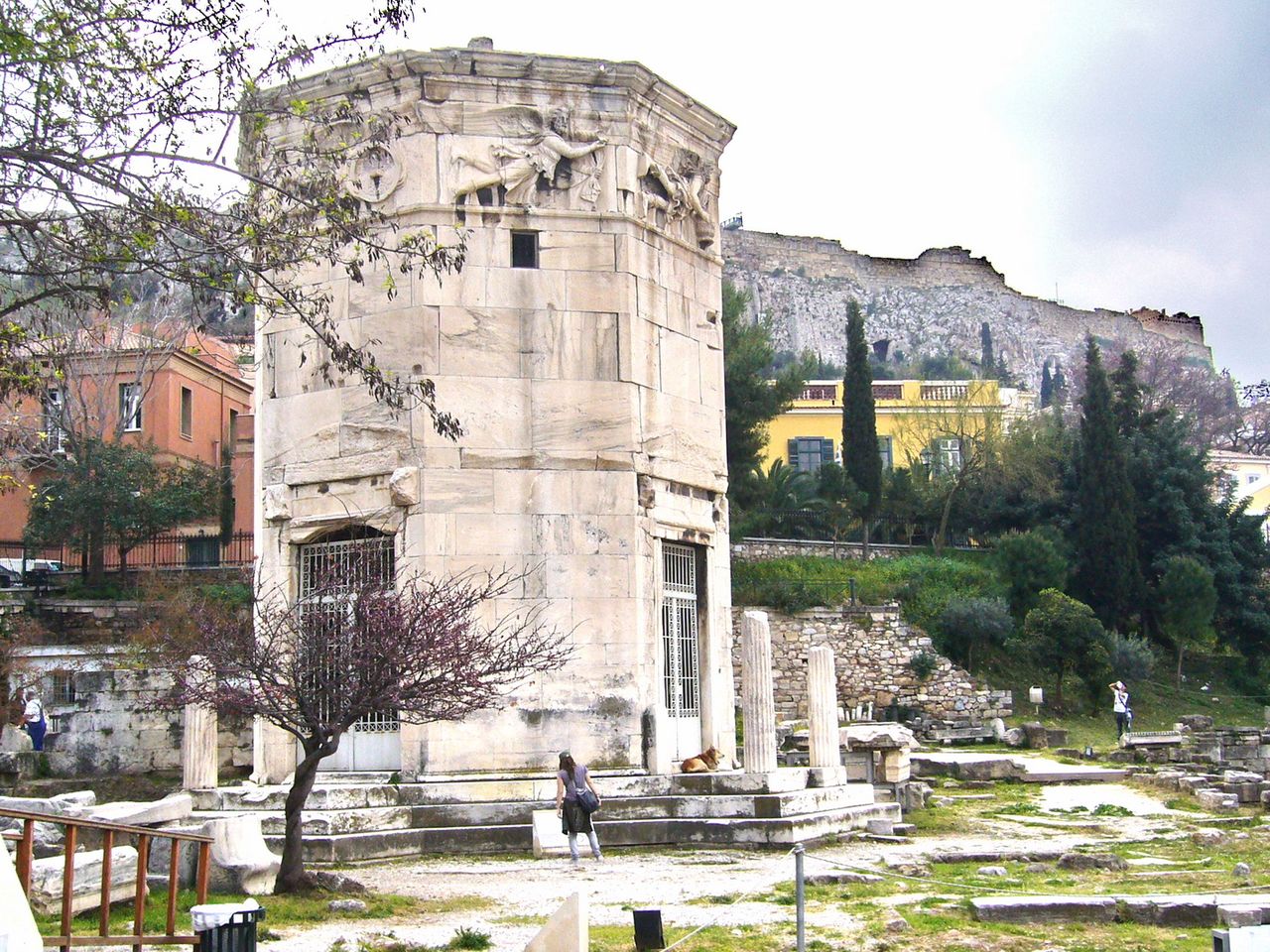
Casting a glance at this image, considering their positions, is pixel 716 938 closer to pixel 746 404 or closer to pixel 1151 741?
pixel 1151 741

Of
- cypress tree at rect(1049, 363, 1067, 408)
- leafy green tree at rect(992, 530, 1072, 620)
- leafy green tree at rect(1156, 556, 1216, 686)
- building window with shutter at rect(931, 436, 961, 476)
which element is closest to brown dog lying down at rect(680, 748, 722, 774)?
leafy green tree at rect(992, 530, 1072, 620)

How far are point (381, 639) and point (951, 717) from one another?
1008 inches

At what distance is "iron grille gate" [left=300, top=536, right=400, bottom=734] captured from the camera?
503 inches

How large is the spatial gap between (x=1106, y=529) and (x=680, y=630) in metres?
25.3

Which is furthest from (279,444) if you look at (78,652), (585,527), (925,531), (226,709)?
(925,531)

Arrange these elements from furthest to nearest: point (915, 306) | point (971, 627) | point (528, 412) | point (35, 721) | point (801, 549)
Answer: point (915, 306) < point (801, 549) < point (971, 627) < point (35, 721) < point (528, 412)

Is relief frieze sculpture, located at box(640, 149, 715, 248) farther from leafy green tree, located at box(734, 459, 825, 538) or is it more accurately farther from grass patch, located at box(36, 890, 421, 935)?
leafy green tree, located at box(734, 459, 825, 538)

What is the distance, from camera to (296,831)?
41.8 ft

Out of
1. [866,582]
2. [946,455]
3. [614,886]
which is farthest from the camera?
[946,455]

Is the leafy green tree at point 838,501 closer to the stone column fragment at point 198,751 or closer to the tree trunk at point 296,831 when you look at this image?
the stone column fragment at point 198,751

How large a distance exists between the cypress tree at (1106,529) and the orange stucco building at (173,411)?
2256 cm

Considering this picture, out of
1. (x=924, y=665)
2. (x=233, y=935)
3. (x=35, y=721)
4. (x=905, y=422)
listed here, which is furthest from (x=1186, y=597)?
(x=233, y=935)

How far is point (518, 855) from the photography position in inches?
624

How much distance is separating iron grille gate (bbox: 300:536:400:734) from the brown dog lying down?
135 inches
